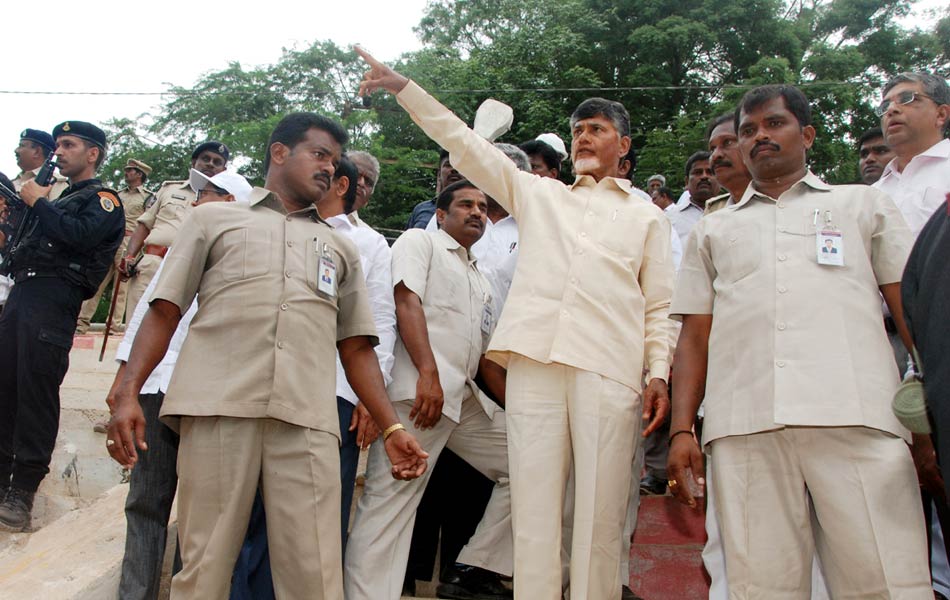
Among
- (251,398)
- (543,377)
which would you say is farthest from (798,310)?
(251,398)

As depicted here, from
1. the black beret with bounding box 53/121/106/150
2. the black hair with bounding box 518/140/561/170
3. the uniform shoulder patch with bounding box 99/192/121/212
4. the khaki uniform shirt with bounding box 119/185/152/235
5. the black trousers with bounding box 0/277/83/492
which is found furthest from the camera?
the khaki uniform shirt with bounding box 119/185/152/235

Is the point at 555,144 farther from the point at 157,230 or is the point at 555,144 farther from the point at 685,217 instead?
the point at 157,230

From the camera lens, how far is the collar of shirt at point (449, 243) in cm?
374

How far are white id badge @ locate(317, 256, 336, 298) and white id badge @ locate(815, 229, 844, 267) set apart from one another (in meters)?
1.59

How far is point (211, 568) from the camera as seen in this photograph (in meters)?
2.38

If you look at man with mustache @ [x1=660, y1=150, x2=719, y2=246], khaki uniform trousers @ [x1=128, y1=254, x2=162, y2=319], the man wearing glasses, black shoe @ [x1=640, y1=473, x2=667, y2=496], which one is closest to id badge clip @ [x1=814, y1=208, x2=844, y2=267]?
the man wearing glasses

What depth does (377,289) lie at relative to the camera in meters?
3.56

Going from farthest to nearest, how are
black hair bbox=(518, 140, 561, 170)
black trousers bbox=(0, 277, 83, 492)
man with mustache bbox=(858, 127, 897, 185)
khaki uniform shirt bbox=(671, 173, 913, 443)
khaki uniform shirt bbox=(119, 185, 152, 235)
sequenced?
khaki uniform shirt bbox=(119, 185, 152, 235) < black hair bbox=(518, 140, 561, 170) < man with mustache bbox=(858, 127, 897, 185) < black trousers bbox=(0, 277, 83, 492) < khaki uniform shirt bbox=(671, 173, 913, 443)

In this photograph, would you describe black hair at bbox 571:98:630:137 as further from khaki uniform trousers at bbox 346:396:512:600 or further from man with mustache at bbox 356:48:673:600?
khaki uniform trousers at bbox 346:396:512:600

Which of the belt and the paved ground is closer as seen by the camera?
the paved ground

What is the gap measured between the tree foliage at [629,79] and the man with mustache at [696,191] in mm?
12542

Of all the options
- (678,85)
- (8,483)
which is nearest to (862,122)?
(678,85)

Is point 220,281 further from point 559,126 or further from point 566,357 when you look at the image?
point 559,126

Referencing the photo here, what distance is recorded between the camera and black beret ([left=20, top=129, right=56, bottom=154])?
527cm
